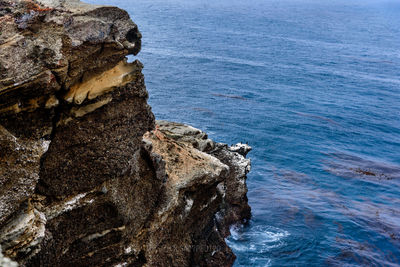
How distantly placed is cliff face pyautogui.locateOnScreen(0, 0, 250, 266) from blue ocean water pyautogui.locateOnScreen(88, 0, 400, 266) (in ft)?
53.2

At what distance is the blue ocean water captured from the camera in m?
40.8

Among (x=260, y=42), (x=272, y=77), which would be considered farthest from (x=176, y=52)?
(x=260, y=42)

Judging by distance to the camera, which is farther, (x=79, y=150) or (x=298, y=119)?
(x=298, y=119)

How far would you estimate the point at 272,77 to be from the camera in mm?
89625

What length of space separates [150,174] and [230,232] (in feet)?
62.7

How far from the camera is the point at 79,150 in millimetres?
18406

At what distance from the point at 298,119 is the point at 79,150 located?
184 ft

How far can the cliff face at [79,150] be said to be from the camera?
604 inches

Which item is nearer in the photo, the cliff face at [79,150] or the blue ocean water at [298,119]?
the cliff face at [79,150]

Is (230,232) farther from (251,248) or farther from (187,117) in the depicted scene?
(187,117)

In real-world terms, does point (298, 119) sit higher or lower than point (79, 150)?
lower

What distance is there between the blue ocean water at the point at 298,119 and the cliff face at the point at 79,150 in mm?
16204

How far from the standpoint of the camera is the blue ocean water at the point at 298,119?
40.8 metres

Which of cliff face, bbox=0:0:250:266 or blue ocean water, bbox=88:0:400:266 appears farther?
blue ocean water, bbox=88:0:400:266
